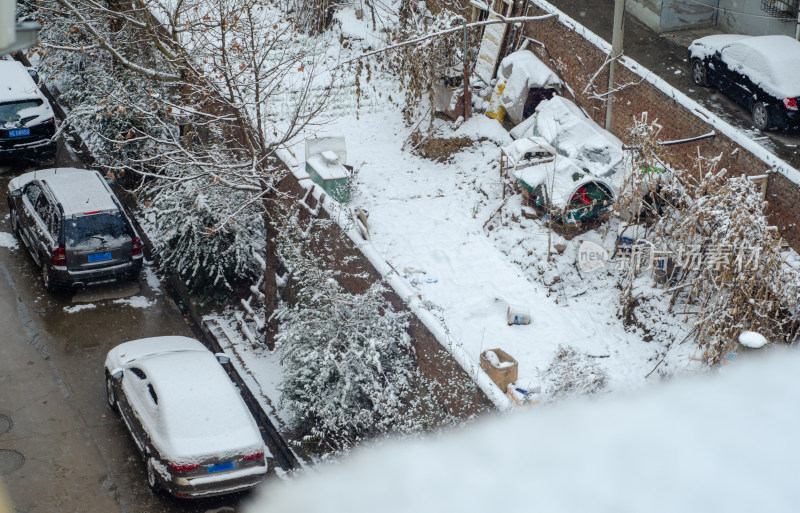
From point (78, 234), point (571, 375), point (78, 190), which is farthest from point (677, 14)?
point (78, 234)

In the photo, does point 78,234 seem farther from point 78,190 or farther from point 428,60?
point 428,60

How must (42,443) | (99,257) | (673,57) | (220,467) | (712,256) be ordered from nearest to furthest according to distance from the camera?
1. (220,467)
2. (712,256)
3. (42,443)
4. (99,257)
5. (673,57)

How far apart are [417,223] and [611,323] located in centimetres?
406

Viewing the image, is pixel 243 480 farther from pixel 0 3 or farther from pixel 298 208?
pixel 0 3

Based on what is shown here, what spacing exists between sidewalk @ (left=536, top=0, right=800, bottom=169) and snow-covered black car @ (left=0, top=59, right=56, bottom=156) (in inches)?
478

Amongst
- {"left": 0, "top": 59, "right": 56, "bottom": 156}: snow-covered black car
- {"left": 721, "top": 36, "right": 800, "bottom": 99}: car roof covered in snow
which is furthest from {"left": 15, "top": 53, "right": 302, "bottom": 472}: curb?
{"left": 721, "top": 36, "right": 800, "bottom": 99}: car roof covered in snow

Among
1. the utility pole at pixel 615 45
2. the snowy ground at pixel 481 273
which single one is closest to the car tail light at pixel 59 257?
the snowy ground at pixel 481 273

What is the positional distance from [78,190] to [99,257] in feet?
4.71

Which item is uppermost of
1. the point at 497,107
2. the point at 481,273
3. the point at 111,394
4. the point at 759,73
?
the point at 759,73

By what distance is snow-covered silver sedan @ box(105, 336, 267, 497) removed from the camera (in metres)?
9.50

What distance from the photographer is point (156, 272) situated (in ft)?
48.4

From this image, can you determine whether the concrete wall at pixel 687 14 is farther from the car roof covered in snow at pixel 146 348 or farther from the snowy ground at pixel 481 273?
the car roof covered in snow at pixel 146 348

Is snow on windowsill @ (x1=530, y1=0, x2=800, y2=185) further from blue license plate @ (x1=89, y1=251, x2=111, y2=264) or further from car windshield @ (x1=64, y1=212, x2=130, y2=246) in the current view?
blue license plate @ (x1=89, y1=251, x2=111, y2=264)

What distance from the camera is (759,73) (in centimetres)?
1427
